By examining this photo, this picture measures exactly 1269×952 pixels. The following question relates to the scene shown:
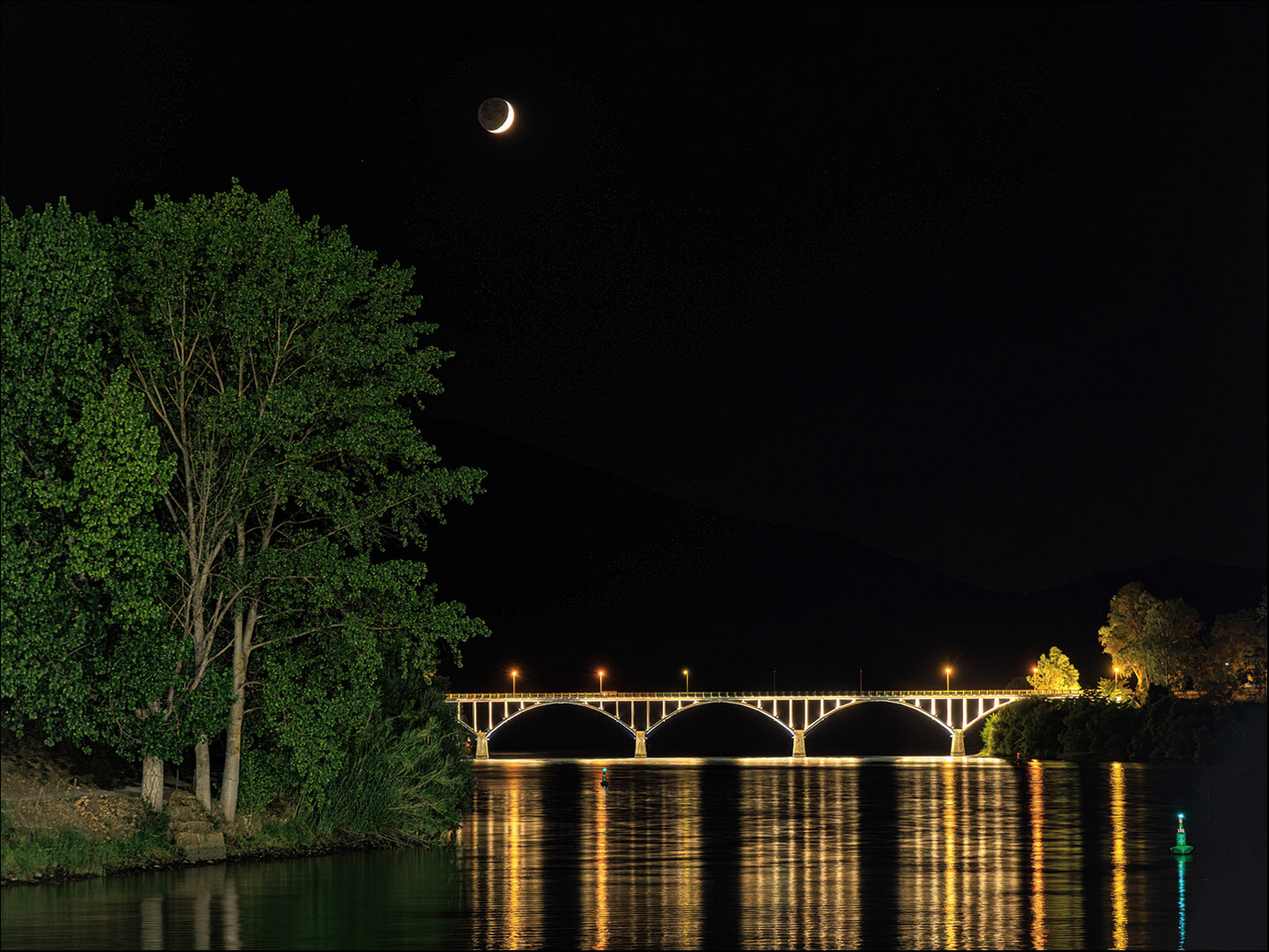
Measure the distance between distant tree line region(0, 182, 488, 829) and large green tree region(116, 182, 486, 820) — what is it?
8 cm

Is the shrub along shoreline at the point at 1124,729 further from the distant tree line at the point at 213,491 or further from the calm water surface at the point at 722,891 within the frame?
the distant tree line at the point at 213,491

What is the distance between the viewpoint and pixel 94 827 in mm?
43656

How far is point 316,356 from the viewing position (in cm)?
4912

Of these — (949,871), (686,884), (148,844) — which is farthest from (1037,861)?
(148,844)

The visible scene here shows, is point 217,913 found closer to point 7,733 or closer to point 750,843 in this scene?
point 7,733

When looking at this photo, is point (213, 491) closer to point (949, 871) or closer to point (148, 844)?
point (148, 844)

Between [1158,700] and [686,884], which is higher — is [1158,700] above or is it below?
above

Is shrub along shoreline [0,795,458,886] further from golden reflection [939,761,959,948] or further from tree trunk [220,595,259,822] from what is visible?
golden reflection [939,761,959,948]

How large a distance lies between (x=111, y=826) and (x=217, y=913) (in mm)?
11708

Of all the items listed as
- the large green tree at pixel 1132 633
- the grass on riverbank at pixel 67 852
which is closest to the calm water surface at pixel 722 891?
the grass on riverbank at pixel 67 852

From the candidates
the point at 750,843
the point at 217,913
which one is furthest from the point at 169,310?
the point at 750,843

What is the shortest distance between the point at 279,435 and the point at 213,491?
283cm

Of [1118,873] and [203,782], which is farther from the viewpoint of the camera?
[203,782]

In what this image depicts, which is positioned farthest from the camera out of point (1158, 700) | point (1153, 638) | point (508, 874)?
point (1153, 638)
